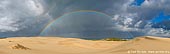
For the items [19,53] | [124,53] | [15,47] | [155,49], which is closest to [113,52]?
[124,53]

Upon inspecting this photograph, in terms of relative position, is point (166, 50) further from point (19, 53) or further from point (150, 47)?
point (19, 53)

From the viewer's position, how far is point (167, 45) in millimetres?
9602

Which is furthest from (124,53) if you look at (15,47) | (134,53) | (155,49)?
(15,47)

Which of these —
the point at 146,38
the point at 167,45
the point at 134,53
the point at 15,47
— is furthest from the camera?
the point at 15,47

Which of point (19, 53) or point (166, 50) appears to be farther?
point (19, 53)

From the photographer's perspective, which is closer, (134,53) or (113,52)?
(134,53)

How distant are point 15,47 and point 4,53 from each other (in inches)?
97.6

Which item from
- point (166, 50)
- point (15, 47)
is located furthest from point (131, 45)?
point (15, 47)

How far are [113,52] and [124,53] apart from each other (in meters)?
0.72

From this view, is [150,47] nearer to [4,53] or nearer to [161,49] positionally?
[161,49]

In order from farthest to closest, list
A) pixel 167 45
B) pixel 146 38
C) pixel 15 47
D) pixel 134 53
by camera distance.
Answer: pixel 15 47, pixel 146 38, pixel 167 45, pixel 134 53

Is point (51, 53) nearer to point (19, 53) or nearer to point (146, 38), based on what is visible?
point (19, 53)

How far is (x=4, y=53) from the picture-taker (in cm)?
944

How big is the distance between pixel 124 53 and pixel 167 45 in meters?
1.53
